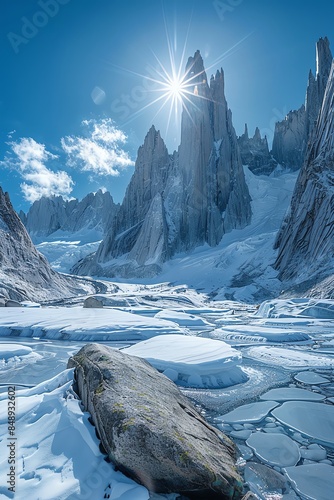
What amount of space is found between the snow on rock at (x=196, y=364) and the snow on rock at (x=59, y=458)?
11.5ft

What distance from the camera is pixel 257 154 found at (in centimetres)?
10888

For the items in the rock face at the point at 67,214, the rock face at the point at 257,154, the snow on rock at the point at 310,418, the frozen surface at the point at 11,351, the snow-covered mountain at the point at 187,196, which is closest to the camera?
the snow on rock at the point at 310,418

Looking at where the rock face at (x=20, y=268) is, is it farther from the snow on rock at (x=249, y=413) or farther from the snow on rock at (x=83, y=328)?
the snow on rock at (x=249, y=413)

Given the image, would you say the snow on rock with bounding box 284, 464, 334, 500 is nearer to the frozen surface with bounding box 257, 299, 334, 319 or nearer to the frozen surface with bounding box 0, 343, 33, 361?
the frozen surface with bounding box 0, 343, 33, 361

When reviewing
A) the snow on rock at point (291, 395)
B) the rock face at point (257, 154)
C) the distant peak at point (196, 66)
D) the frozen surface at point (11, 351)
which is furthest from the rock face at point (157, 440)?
the rock face at point (257, 154)

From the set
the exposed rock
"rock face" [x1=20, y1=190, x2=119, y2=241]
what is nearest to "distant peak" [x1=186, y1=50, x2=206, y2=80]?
the exposed rock

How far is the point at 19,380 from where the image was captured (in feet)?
22.2

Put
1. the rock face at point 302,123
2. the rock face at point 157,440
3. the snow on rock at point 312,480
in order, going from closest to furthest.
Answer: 1. the rock face at point 157,440
2. the snow on rock at point 312,480
3. the rock face at point 302,123

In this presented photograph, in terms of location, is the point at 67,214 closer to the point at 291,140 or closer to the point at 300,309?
the point at 291,140

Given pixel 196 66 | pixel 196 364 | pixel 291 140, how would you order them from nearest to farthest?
pixel 196 364
pixel 196 66
pixel 291 140

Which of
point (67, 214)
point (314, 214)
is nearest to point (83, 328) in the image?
point (314, 214)

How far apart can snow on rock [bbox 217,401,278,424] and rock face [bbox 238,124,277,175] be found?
360 ft

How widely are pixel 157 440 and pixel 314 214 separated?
43.4 metres

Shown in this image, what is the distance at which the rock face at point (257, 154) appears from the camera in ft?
351
